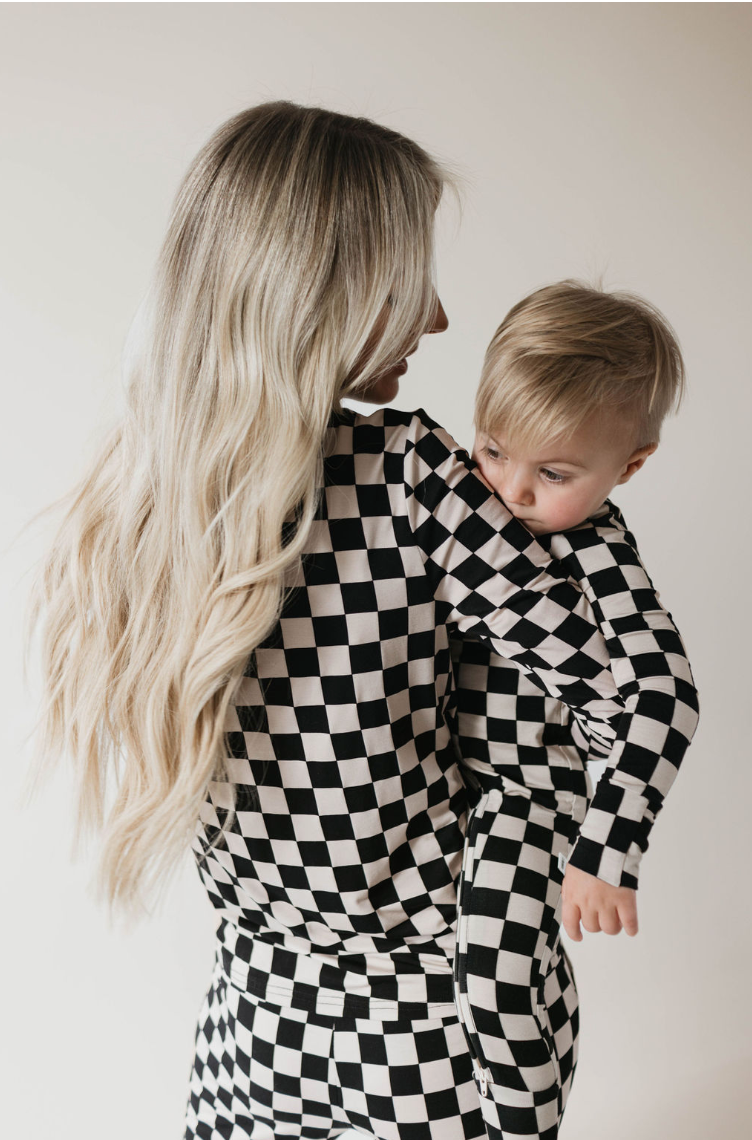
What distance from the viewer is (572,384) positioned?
0.83 meters

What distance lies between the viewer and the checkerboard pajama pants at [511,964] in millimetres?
767

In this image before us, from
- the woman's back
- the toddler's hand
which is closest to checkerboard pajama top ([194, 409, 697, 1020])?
the woman's back

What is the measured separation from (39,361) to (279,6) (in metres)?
0.69

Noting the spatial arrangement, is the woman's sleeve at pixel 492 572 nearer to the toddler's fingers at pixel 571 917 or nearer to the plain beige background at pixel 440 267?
the toddler's fingers at pixel 571 917

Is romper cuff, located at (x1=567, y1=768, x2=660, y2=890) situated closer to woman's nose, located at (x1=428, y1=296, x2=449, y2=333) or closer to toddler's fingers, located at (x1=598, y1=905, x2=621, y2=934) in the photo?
toddler's fingers, located at (x1=598, y1=905, x2=621, y2=934)

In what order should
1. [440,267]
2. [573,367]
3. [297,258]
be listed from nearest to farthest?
1. [297,258]
2. [573,367]
3. [440,267]

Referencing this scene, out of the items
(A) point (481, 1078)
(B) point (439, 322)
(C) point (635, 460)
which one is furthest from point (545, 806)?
(B) point (439, 322)

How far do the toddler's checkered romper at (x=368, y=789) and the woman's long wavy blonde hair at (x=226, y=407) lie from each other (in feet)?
0.15

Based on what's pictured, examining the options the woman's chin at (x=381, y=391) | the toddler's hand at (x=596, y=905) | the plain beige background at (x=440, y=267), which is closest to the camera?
the toddler's hand at (x=596, y=905)

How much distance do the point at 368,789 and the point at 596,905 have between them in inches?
8.5

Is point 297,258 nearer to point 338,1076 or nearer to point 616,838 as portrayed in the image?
point 616,838

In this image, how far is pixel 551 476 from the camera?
84cm

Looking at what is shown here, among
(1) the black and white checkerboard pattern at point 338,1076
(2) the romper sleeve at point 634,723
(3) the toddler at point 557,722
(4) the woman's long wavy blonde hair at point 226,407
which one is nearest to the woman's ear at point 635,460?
(3) the toddler at point 557,722

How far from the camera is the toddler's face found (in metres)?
0.83
